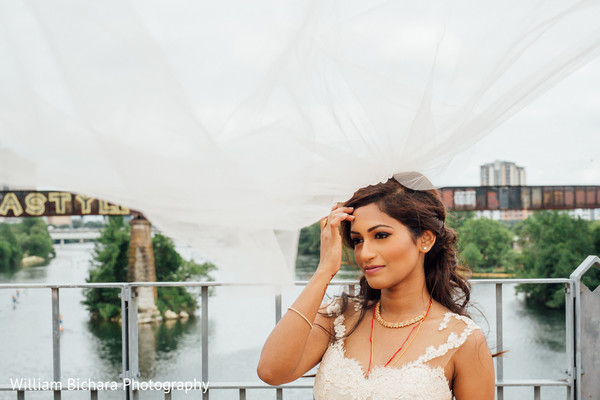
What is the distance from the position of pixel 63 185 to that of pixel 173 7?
17.8 inches

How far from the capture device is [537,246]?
118 feet

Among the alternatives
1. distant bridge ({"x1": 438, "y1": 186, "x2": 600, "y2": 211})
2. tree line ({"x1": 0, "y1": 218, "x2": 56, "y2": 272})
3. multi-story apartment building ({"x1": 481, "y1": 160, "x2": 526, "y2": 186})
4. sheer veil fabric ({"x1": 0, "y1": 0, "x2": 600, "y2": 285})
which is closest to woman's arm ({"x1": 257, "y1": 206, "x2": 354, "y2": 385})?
sheer veil fabric ({"x1": 0, "y1": 0, "x2": 600, "y2": 285})

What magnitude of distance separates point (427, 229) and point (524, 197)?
20063 mm

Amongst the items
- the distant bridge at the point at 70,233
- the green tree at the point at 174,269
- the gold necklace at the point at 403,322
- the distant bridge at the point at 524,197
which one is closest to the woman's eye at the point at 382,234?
the gold necklace at the point at 403,322

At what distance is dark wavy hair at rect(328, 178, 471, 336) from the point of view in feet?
4.89

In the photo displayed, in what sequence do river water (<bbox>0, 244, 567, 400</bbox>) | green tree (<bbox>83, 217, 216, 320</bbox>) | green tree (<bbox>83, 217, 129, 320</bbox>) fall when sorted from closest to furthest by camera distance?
river water (<bbox>0, 244, 567, 400</bbox>) < green tree (<bbox>83, 217, 129, 320</bbox>) < green tree (<bbox>83, 217, 216, 320</bbox>)

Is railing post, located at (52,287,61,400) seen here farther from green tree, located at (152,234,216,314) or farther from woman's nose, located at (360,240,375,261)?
green tree, located at (152,234,216,314)

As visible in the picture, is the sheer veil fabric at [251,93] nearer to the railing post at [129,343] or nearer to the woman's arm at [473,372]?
the woman's arm at [473,372]

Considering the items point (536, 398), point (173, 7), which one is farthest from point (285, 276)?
point (536, 398)

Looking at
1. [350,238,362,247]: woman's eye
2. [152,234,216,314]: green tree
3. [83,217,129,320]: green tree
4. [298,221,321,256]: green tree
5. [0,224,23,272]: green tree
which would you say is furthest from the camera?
[0,224,23,272]: green tree

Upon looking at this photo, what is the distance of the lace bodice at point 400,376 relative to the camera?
4.66 feet

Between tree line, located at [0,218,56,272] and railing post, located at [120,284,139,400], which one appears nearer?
railing post, located at [120,284,139,400]

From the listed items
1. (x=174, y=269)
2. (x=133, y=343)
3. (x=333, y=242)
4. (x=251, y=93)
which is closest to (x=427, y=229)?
(x=333, y=242)

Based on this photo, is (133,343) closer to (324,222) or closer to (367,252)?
(324,222)
